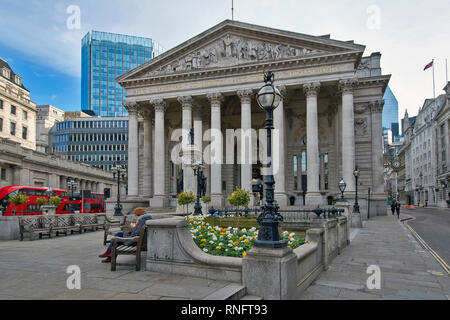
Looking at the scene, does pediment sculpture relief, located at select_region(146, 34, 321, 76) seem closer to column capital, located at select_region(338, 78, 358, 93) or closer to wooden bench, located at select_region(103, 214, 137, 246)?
column capital, located at select_region(338, 78, 358, 93)

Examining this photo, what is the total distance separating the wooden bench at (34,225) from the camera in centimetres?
1670

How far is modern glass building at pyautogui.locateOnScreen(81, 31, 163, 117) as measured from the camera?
135125 mm

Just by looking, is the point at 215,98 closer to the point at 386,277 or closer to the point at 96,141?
the point at 386,277

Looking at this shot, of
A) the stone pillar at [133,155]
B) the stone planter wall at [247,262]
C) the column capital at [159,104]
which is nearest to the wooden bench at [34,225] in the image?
the stone planter wall at [247,262]

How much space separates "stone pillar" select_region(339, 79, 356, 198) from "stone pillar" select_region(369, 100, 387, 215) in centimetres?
625

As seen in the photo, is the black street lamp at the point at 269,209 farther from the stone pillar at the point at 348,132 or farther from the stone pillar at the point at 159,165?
the stone pillar at the point at 159,165

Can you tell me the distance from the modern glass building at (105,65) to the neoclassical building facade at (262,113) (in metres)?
98.6

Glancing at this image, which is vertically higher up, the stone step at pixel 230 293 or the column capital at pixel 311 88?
the column capital at pixel 311 88

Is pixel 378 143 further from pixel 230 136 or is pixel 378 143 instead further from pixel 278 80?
pixel 230 136

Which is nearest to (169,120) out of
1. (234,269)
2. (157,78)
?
(157,78)

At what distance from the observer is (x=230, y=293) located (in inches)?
249

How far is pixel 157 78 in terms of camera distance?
42.1 metres

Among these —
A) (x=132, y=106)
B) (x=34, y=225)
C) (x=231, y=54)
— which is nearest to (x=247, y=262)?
(x=34, y=225)

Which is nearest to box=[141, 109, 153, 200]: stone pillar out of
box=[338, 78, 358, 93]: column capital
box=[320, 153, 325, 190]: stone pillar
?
box=[320, 153, 325, 190]: stone pillar
